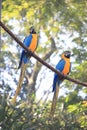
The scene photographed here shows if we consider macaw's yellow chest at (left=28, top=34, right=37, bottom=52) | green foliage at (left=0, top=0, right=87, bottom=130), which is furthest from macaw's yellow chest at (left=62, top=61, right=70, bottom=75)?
green foliage at (left=0, top=0, right=87, bottom=130)

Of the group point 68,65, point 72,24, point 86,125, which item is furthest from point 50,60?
point 68,65

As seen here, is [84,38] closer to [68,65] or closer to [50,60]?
[50,60]

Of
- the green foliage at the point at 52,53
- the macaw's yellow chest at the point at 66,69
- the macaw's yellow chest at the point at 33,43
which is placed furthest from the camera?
the green foliage at the point at 52,53

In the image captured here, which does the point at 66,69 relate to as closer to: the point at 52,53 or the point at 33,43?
the point at 33,43

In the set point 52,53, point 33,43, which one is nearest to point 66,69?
point 33,43

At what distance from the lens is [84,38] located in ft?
35.0

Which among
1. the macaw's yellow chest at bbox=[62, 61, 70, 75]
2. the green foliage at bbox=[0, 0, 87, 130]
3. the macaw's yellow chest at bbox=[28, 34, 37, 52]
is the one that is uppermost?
the green foliage at bbox=[0, 0, 87, 130]

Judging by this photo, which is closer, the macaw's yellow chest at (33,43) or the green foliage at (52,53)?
the macaw's yellow chest at (33,43)

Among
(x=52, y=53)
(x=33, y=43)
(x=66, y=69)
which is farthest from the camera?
(x=52, y=53)

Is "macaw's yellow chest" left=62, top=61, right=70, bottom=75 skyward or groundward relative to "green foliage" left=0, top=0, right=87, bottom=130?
groundward

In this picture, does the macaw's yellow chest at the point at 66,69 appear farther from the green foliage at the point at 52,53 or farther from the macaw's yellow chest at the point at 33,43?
the green foliage at the point at 52,53

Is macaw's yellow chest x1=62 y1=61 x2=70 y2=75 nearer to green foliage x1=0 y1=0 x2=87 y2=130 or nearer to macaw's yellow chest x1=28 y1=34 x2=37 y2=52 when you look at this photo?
macaw's yellow chest x1=28 y1=34 x2=37 y2=52

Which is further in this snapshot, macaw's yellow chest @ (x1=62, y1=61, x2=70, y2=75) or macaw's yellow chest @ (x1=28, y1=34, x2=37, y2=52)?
macaw's yellow chest @ (x1=62, y1=61, x2=70, y2=75)

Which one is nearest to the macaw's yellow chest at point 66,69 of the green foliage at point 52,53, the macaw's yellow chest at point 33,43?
the macaw's yellow chest at point 33,43
